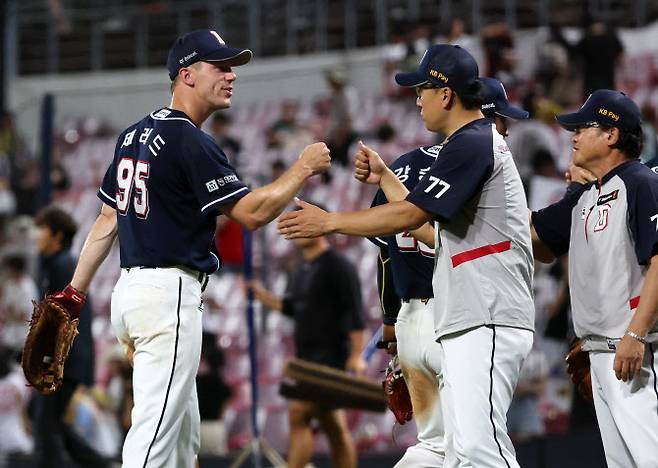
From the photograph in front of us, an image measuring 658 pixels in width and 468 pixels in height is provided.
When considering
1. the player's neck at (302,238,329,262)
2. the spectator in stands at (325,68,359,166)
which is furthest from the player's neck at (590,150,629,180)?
the spectator in stands at (325,68,359,166)

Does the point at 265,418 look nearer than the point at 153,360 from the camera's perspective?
No

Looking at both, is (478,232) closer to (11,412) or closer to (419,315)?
(419,315)

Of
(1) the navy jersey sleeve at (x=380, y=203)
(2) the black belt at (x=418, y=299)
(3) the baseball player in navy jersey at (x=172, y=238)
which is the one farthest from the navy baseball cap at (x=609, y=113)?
(3) the baseball player in navy jersey at (x=172, y=238)

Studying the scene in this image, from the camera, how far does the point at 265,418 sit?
10.9 metres

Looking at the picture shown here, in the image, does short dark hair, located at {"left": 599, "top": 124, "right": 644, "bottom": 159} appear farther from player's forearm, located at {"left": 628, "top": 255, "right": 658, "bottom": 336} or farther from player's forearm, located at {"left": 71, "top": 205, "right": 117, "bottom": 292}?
player's forearm, located at {"left": 71, "top": 205, "right": 117, "bottom": 292}

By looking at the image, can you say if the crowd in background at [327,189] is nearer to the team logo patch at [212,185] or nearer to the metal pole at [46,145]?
the metal pole at [46,145]

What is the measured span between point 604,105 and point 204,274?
194 cm

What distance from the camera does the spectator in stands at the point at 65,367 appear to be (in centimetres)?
867

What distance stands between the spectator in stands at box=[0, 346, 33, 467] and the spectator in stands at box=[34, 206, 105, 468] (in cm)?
241

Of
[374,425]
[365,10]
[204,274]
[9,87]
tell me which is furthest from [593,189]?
[9,87]

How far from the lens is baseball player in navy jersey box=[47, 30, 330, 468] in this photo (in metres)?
5.10

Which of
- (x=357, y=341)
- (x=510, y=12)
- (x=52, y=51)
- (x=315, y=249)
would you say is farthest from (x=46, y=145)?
(x=52, y=51)

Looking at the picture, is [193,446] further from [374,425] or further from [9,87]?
[9,87]

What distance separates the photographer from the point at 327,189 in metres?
13.9
